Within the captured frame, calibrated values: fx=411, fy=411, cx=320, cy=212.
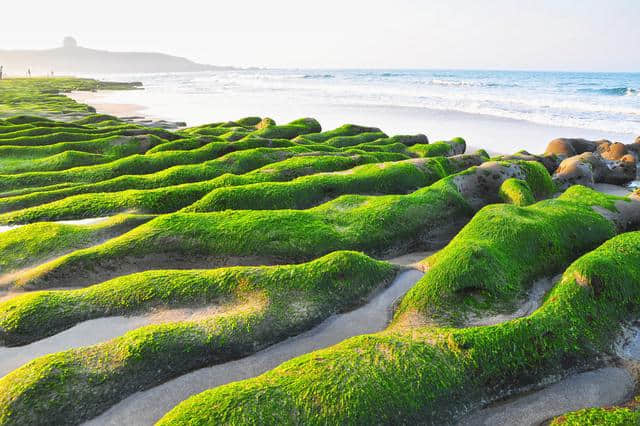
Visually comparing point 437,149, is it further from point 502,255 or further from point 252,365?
point 252,365

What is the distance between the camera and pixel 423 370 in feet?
9.29

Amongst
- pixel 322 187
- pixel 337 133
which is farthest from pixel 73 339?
pixel 337 133

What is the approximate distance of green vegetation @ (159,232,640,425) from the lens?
253 centimetres

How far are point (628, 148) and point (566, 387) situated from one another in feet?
41.3

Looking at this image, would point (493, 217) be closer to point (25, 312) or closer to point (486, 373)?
point (486, 373)

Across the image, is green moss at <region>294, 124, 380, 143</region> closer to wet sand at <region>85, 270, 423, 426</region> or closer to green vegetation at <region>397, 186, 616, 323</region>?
green vegetation at <region>397, 186, 616, 323</region>

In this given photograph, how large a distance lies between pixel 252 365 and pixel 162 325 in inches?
32.4

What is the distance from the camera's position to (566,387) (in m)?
2.99

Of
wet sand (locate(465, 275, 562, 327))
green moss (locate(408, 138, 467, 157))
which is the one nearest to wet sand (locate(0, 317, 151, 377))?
wet sand (locate(465, 275, 562, 327))

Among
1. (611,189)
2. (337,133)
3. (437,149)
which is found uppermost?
(337,133)

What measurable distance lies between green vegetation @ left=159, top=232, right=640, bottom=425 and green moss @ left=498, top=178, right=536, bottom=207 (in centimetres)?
298

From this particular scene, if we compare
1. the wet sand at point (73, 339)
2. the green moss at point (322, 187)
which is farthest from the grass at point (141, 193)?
the wet sand at point (73, 339)

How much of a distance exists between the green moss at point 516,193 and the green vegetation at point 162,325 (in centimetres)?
323

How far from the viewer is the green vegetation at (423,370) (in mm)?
2527
